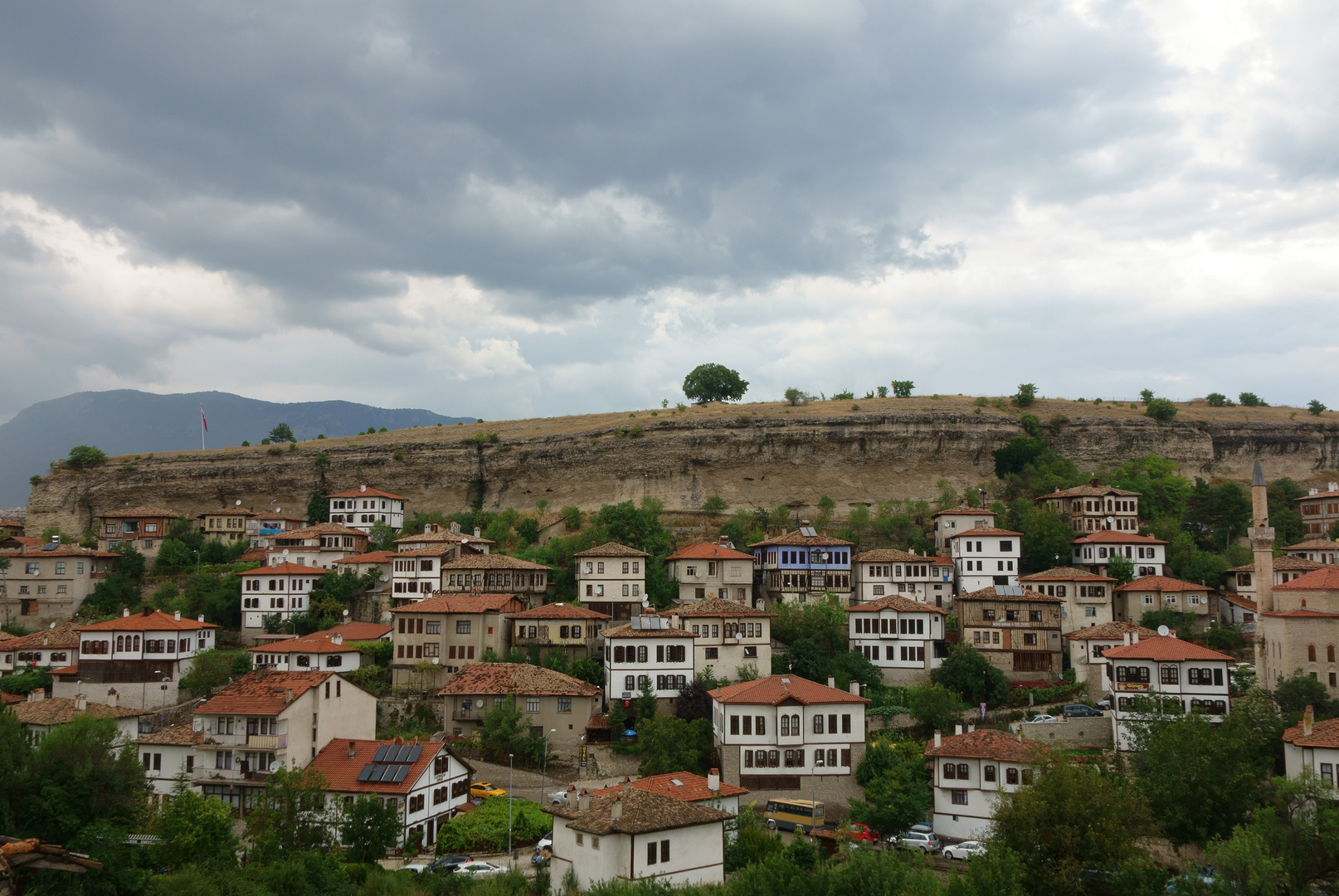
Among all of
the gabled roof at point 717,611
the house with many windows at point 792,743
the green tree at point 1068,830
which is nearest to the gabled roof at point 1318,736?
the green tree at point 1068,830

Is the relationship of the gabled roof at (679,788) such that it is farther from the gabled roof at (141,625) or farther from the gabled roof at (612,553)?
the gabled roof at (141,625)

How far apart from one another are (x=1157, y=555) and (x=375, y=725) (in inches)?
1818

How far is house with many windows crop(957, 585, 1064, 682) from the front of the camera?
168ft

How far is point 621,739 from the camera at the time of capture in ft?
145

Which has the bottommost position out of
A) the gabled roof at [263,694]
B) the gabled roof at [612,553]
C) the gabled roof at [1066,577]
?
the gabled roof at [263,694]

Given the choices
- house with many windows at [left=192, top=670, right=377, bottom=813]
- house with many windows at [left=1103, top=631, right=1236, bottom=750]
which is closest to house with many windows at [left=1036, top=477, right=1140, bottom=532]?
house with many windows at [left=1103, top=631, right=1236, bottom=750]

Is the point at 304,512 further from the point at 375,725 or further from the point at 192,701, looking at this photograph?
the point at 375,725

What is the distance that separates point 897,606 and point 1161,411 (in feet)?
169

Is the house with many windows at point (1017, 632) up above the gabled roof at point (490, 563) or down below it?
below

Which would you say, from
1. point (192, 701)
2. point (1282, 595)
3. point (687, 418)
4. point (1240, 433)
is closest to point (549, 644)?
point (192, 701)

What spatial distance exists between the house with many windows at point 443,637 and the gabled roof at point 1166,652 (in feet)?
97.9

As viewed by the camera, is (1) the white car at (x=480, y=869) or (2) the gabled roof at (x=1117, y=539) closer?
(1) the white car at (x=480, y=869)

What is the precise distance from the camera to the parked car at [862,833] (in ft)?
118

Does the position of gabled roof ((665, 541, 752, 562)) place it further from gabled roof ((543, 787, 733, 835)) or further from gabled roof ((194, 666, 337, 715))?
gabled roof ((543, 787, 733, 835))
